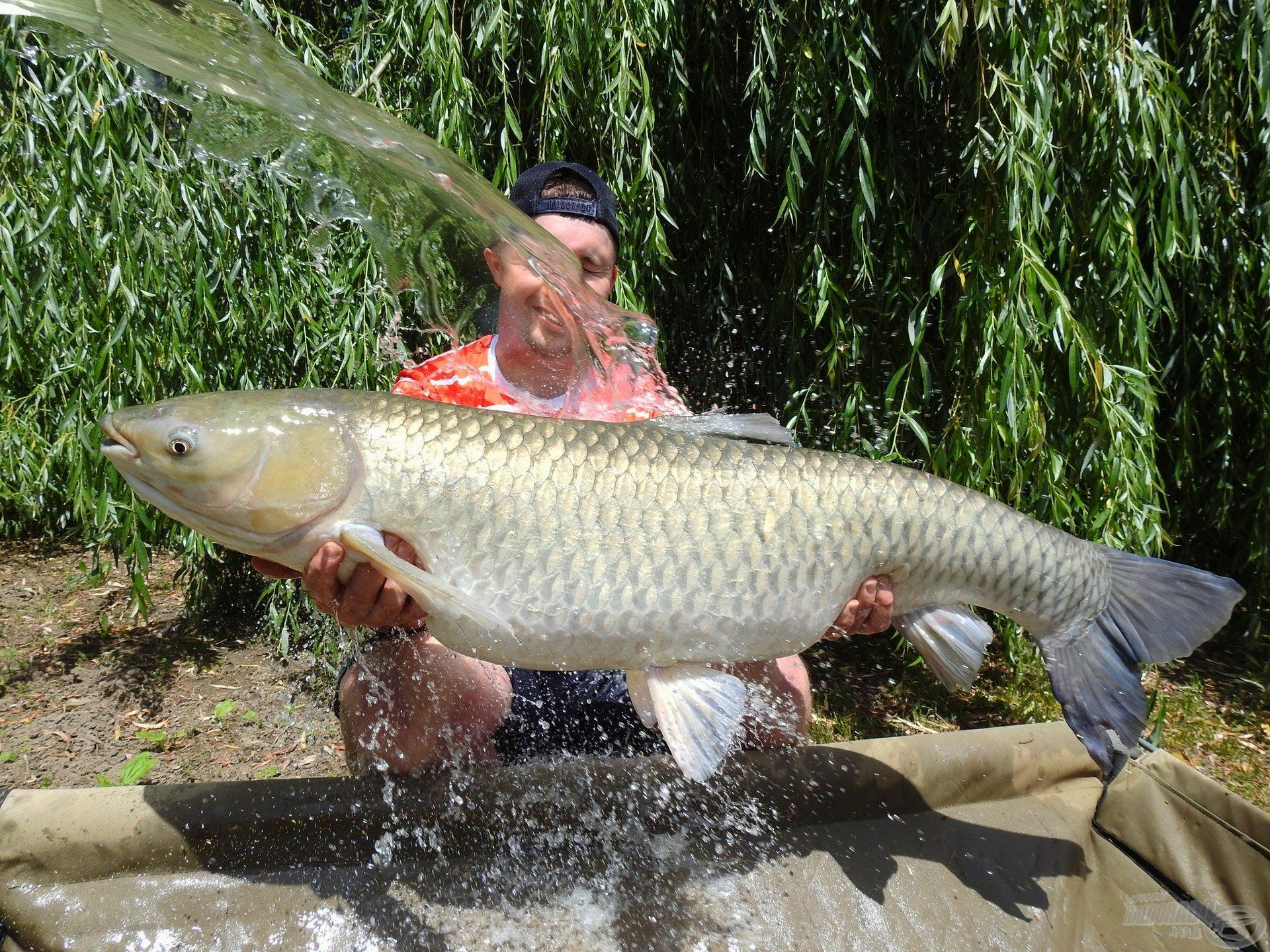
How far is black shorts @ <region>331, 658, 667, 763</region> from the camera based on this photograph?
216cm

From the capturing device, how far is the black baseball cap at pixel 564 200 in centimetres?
218

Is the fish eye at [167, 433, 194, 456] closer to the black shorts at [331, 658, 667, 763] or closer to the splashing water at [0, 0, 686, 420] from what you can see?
the splashing water at [0, 0, 686, 420]

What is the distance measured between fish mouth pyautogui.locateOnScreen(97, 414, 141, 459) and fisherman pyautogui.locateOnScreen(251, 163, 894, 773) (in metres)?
0.62

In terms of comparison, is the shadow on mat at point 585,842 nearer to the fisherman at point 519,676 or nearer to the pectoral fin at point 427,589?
the fisherman at point 519,676

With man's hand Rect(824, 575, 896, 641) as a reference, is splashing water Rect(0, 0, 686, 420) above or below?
above

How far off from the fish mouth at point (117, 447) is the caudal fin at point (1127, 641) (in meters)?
1.59

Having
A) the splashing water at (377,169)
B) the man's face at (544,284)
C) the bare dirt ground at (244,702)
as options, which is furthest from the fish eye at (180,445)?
the bare dirt ground at (244,702)

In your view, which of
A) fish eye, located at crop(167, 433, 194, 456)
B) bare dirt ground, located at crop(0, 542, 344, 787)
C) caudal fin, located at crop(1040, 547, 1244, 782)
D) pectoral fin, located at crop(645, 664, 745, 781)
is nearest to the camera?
fish eye, located at crop(167, 433, 194, 456)

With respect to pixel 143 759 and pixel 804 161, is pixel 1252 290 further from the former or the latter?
pixel 143 759

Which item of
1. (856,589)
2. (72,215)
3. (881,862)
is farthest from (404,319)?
(881,862)

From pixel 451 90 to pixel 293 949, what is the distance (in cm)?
227

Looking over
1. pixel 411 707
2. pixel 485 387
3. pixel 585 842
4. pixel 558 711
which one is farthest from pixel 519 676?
pixel 485 387

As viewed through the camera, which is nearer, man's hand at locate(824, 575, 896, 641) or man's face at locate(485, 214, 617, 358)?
man's hand at locate(824, 575, 896, 641)

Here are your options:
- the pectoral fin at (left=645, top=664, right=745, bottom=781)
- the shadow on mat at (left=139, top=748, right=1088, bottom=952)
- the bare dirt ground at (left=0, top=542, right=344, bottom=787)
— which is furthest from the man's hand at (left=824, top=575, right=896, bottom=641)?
the bare dirt ground at (left=0, top=542, right=344, bottom=787)
